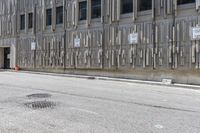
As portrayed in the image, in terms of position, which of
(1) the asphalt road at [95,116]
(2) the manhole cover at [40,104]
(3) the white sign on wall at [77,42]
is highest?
(3) the white sign on wall at [77,42]

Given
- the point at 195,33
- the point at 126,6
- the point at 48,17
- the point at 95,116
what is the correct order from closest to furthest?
1. the point at 95,116
2. the point at 195,33
3. the point at 126,6
4. the point at 48,17

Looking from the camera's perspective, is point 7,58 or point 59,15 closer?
point 59,15

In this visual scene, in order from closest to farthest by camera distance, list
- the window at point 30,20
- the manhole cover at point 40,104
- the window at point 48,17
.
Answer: the manhole cover at point 40,104, the window at point 48,17, the window at point 30,20

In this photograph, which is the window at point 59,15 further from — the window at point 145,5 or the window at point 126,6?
the window at point 145,5

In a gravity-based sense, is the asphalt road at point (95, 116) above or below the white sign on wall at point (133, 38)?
below

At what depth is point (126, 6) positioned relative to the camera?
20.7 m

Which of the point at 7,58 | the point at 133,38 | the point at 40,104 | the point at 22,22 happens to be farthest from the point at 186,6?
the point at 7,58

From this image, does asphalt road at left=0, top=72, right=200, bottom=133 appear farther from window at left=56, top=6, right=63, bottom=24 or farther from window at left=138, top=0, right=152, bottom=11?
window at left=56, top=6, right=63, bottom=24

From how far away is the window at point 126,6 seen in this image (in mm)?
20375

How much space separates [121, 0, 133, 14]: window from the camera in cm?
2038

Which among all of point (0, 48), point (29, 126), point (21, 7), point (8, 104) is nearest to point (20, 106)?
point (8, 104)

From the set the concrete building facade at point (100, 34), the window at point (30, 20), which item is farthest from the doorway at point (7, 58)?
the window at point (30, 20)

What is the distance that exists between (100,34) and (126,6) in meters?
3.03

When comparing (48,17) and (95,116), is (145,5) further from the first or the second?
(95,116)
